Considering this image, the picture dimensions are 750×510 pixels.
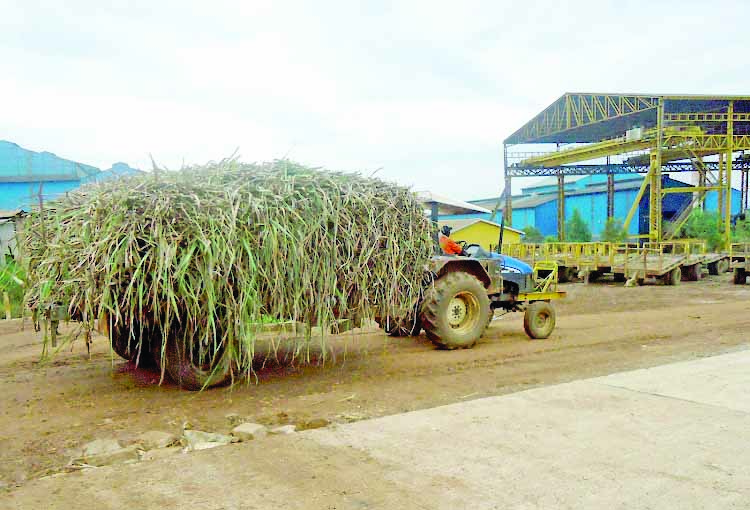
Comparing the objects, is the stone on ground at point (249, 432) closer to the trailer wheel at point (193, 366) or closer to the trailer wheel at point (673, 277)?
the trailer wheel at point (193, 366)

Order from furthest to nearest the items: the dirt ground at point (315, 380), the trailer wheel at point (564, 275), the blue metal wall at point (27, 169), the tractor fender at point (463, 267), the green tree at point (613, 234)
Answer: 1. the green tree at point (613, 234)
2. the blue metal wall at point (27, 169)
3. the trailer wheel at point (564, 275)
4. the tractor fender at point (463, 267)
5. the dirt ground at point (315, 380)

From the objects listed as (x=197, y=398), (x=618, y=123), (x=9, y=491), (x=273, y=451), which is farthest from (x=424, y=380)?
(x=618, y=123)

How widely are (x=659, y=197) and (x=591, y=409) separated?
28.9 metres

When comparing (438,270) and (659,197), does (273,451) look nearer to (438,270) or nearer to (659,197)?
(438,270)

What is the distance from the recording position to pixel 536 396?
→ 6.40 meters

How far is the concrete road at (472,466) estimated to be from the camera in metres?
3.90

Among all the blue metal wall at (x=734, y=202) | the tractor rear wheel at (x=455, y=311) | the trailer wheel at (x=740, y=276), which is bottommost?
the tractor rear wheel at (x=455, y=311)

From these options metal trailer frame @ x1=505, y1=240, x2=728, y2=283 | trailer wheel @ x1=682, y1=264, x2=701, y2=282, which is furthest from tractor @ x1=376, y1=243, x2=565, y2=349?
trailer wheel @ x1=682, y1=264, x2=701, y2=282

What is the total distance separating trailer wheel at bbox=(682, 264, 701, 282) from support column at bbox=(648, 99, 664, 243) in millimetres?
8266

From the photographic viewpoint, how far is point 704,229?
3412 centimetres

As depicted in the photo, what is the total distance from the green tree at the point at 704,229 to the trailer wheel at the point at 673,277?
1128 cm

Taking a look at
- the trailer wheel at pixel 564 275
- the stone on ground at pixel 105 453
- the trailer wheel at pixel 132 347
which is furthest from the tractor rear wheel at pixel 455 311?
the trailer wheel at pixel 564 275

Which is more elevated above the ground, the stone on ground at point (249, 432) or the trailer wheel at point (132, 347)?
the trailer wheel at point (132, 347)

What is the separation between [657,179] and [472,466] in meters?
30.5
